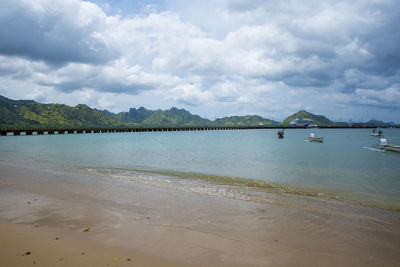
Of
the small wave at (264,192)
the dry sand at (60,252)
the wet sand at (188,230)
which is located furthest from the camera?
the small wave at (264,192)

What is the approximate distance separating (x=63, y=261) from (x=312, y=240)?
212 inches

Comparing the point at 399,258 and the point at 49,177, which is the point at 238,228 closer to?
the point at 399,258

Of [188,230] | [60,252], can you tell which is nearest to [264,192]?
[188,230]

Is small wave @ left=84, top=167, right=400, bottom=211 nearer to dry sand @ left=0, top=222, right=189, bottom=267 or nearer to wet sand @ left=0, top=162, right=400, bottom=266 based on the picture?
wet sand @ left=0, top=162, right=400, bottom=266

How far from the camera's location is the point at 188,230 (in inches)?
254

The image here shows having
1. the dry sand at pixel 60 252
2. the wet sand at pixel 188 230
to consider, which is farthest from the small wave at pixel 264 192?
the dry sand at pixel 60 252

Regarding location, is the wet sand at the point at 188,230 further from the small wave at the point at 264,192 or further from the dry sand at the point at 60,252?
the small wave at the point at 264,192

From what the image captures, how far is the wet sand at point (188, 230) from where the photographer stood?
5.00 meters

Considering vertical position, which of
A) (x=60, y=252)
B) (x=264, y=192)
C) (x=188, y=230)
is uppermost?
(x=60, y=252)

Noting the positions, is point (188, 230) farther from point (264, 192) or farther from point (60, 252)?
point (264, 192)

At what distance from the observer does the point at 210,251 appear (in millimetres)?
5273

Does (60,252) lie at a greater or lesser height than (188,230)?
greater

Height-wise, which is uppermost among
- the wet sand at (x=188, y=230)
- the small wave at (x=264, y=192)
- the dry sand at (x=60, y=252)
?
the dry sand at (x=60, y=252)

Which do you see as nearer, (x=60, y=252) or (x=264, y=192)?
(x=60, y=252)
